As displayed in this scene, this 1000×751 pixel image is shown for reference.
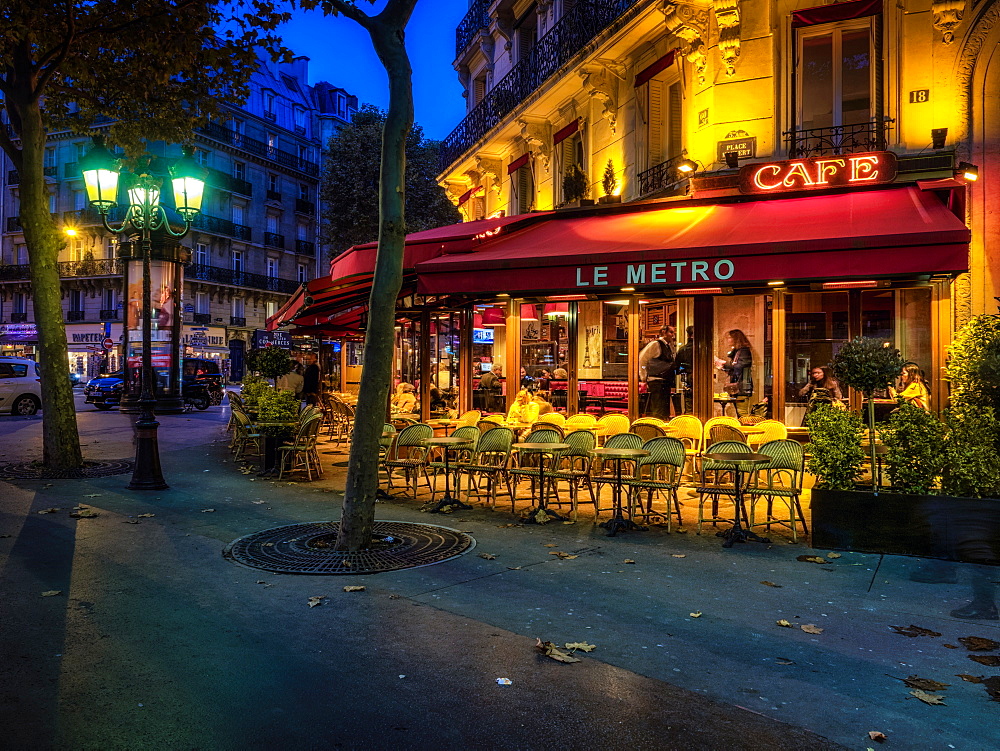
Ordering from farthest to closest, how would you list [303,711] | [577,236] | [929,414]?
[577,236] < [929,414] < [303,711]

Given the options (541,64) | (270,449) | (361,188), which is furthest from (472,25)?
(270,449)

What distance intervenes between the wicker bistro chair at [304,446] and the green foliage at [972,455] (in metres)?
7.85

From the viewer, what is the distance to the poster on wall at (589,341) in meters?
14.8

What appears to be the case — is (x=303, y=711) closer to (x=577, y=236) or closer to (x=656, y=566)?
(x=656, y=566)

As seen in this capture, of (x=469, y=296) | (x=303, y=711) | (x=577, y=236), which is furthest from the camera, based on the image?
(x=469, y=296)

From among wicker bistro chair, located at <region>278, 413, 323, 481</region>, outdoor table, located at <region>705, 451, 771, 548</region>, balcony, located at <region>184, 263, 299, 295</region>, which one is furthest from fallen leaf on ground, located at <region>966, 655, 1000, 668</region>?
balcony, located at <region>184, 263, 299, 295</region>

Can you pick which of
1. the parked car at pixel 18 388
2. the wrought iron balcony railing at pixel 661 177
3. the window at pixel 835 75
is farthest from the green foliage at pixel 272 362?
the parked car at pixel 18 388

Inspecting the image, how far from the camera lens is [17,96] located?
10859 mm

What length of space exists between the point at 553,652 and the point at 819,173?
8.76 m

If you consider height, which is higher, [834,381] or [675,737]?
[834,381]

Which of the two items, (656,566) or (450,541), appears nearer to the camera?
(656,566)

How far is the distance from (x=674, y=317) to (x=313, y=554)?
8659mm

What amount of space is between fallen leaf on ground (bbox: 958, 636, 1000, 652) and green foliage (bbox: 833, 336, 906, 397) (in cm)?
287

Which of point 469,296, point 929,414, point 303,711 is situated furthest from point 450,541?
point 469,296
